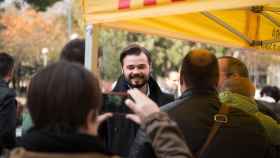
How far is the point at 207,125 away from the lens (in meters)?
2.61

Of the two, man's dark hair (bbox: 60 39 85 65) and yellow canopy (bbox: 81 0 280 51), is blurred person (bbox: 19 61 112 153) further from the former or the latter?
man's dark hair (bbox: 60 39 85 65)

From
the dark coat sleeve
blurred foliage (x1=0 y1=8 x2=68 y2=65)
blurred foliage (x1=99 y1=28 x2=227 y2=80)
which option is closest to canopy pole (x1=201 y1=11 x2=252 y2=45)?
the dark coat sleeve

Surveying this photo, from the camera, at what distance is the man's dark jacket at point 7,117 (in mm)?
4391

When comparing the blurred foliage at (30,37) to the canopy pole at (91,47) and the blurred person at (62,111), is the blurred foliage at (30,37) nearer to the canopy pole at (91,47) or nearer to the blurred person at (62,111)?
the canopy pole at (91,47)

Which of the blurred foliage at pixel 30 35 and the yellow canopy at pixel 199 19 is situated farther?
the blurred foliage at pixel 30 35

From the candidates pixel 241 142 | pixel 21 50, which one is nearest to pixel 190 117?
pixel 241 142

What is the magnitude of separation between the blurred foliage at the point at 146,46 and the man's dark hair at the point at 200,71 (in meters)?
31.4

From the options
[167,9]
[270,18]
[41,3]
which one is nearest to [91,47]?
[167,9]

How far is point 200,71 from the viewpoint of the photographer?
2.63 metres

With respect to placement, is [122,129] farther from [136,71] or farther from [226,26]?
[226,26]

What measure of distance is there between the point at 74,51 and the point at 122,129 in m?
0.56

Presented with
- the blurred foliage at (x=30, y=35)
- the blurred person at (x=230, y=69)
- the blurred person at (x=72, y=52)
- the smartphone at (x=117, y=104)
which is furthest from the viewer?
the blurred foliage at (x=30, y=35)

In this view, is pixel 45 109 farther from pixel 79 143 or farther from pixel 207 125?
pixel 207 125

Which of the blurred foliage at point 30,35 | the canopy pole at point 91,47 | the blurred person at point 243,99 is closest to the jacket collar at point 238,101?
the blurred person at point 243,99
